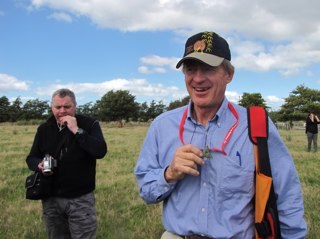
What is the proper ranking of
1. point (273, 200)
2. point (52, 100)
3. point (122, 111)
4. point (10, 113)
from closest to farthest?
point (273, 200)
point (52, 100)
point (122, 111)
point (10, 113)

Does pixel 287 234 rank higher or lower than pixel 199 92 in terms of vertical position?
lower

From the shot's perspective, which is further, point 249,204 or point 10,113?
point 10,113

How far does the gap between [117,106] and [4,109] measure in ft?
101

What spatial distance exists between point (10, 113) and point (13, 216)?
3272 inches

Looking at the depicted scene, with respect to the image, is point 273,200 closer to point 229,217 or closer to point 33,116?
point 229,217

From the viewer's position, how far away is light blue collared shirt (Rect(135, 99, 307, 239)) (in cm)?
225

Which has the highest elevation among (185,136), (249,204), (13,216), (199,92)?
(199,92)

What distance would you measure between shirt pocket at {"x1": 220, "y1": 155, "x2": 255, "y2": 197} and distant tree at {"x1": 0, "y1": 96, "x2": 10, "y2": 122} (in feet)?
290

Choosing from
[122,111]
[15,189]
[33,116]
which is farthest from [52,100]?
[33,116]

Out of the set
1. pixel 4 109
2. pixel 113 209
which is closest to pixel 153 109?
pixel 4 109

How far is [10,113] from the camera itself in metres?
84.5

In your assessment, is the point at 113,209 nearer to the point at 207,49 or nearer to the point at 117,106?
the point at 207,49

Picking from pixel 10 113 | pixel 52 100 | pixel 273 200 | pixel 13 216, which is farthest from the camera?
pixel 10 113

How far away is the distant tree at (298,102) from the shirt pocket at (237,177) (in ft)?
230
